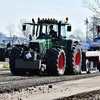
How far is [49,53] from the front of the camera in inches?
564

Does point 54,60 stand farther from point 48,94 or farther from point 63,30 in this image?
point 48,94

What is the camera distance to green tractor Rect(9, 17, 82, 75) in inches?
566

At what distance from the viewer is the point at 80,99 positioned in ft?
26.7

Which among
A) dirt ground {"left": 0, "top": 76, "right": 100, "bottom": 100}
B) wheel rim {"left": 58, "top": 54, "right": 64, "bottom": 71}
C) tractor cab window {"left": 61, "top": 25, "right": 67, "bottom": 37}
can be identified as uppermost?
tractor cab window {"left": 61, "top": 25, "right": 67, "bottom": 37}

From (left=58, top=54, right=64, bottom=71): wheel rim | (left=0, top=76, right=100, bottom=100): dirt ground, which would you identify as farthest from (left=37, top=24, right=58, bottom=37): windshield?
(left=0, top=76, right=100, bottom=100): dirt ground

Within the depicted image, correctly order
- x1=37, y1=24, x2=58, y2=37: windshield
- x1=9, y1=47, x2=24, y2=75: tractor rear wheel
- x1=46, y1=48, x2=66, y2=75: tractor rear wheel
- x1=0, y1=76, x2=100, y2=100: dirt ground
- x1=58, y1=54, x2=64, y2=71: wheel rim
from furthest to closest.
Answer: x1=37, y1=24, x2=58, y2=37: windshield → x1=9, y1=47, x2=24, y2=75: tractor rear wheel → x1=58, y1=54, x2=64, y2=71: wheel rim → x1=46, y1=48, x2=66, y2=75: tractor rear wheel → x1=0, y1=76, x2=100, y2=100: dirt ground

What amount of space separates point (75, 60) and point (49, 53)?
7.42 feet

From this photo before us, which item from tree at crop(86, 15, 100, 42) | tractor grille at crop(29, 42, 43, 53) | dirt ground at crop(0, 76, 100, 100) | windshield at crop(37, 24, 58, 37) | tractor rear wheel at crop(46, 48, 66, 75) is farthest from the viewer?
tree at crop(86, 15, 100, 42)

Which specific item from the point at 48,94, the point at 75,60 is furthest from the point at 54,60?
the point at 48,94

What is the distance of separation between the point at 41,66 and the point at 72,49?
78.8 inches

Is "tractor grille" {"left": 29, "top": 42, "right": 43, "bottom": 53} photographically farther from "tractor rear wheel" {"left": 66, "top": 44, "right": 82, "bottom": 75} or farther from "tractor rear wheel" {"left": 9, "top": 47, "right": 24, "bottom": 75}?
"tractor rear wheel" {"left": 66, "top": 44, "right": 82, "bottom": 75}

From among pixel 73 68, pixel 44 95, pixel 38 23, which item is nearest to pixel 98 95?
pixel 44 95

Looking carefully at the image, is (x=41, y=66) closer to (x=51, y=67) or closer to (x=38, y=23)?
(x=51, y=67)

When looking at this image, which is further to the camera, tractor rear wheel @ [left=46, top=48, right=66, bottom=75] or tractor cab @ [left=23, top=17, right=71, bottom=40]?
tractor cab @ [left=23, top=17, right=71, bottom=40]
